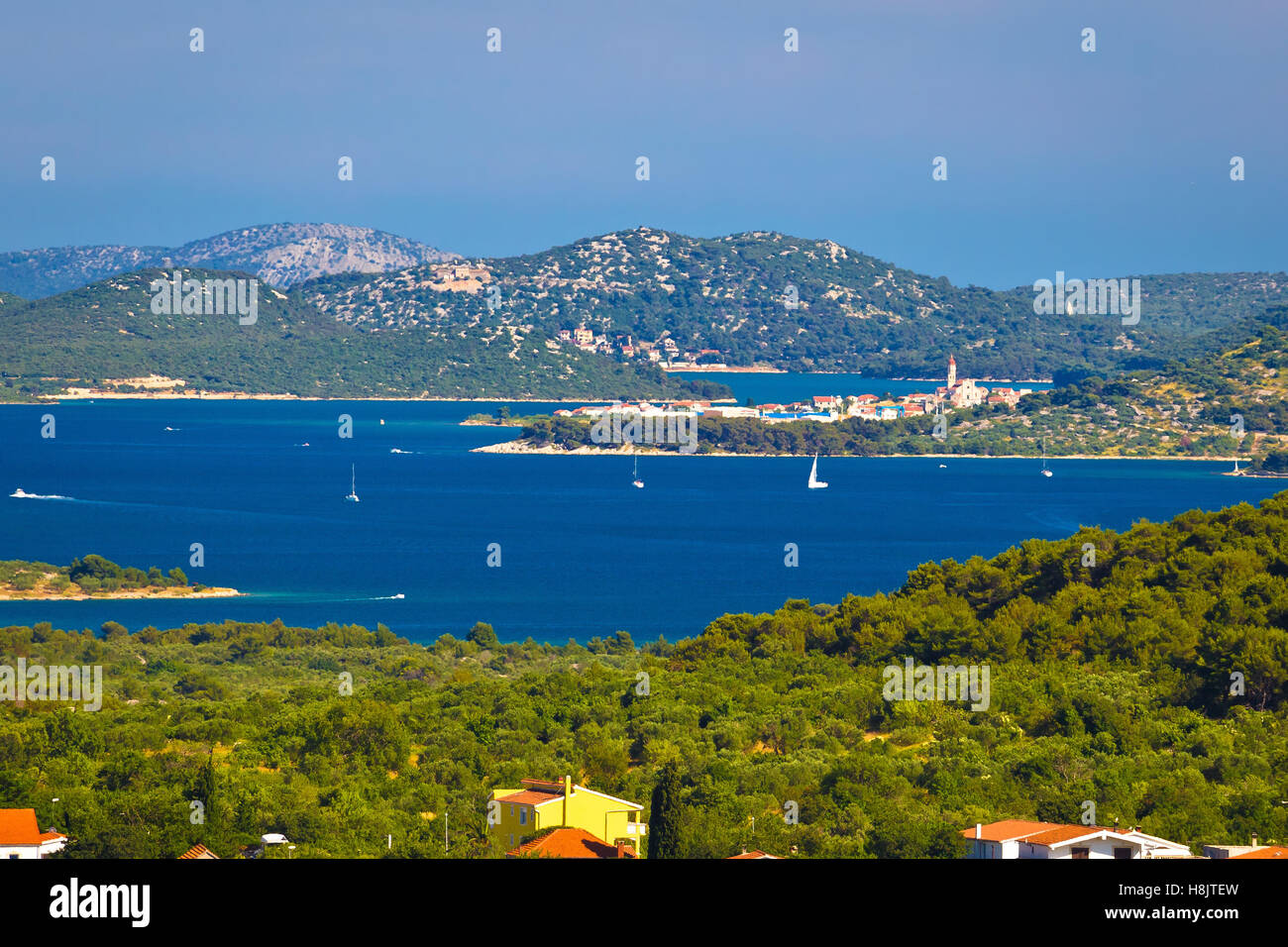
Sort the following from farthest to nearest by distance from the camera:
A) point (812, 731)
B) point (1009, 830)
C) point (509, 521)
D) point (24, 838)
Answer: point (509, 521)
point (812, 731)
point (1009, 830)
point (24, 838)

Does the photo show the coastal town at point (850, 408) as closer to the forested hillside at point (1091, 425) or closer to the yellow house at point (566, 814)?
the forested hillside at point (1091, 425)

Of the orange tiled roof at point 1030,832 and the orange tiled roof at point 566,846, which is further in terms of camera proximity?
the orange tiled roof at point 566,846

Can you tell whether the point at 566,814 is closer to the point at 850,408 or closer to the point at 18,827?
the point at 18,827

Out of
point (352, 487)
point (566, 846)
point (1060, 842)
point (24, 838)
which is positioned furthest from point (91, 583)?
point (1060, 842)

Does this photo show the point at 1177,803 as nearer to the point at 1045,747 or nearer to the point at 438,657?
the point at 1045,747

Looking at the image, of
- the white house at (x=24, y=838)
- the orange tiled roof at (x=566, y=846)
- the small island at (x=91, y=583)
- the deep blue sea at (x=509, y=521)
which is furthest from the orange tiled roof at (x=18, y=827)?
A: the small island at (x=91, y=583)

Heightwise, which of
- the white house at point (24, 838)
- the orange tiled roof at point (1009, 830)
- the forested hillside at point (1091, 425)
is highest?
the forested hillside at point (1091, 425)

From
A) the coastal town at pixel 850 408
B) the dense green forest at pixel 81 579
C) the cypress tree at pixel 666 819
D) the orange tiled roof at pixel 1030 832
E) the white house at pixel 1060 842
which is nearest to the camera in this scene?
the white house at pixel 1060 842
